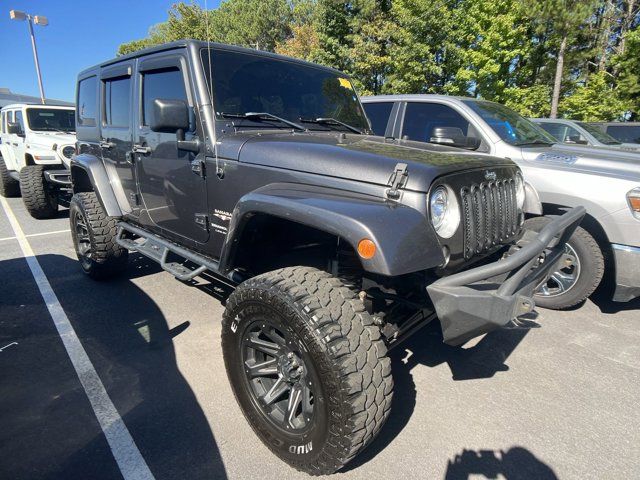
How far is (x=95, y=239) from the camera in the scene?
403 centimetres

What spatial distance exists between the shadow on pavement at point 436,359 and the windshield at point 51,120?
8662mm

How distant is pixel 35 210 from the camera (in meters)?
7.27

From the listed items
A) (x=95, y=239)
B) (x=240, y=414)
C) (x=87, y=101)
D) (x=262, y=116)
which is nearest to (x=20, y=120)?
(x=87, y=101)

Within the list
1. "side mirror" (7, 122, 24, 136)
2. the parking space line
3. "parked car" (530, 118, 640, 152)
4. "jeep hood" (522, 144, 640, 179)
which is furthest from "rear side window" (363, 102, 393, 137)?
"side mirror" (7, 122, 24, 136)

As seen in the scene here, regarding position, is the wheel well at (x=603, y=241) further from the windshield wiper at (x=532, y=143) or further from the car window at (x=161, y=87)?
the car window at (x=161, y=87)

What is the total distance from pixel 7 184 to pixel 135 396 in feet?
32.1

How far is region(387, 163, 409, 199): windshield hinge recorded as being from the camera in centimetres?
187

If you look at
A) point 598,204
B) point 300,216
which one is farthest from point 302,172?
point 598,204

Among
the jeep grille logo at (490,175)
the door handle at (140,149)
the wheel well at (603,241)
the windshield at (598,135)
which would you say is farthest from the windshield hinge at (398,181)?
the windshield at (598,135)

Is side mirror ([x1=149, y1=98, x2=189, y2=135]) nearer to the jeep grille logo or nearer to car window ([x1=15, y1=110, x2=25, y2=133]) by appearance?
Result: the jeep grille logo

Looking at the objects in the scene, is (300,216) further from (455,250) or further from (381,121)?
(381,121)

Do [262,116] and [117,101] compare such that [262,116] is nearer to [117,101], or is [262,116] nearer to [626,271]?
[117,101]

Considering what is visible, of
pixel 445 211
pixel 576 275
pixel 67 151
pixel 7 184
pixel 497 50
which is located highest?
pixel 497 50

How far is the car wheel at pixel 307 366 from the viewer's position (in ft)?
5.68
